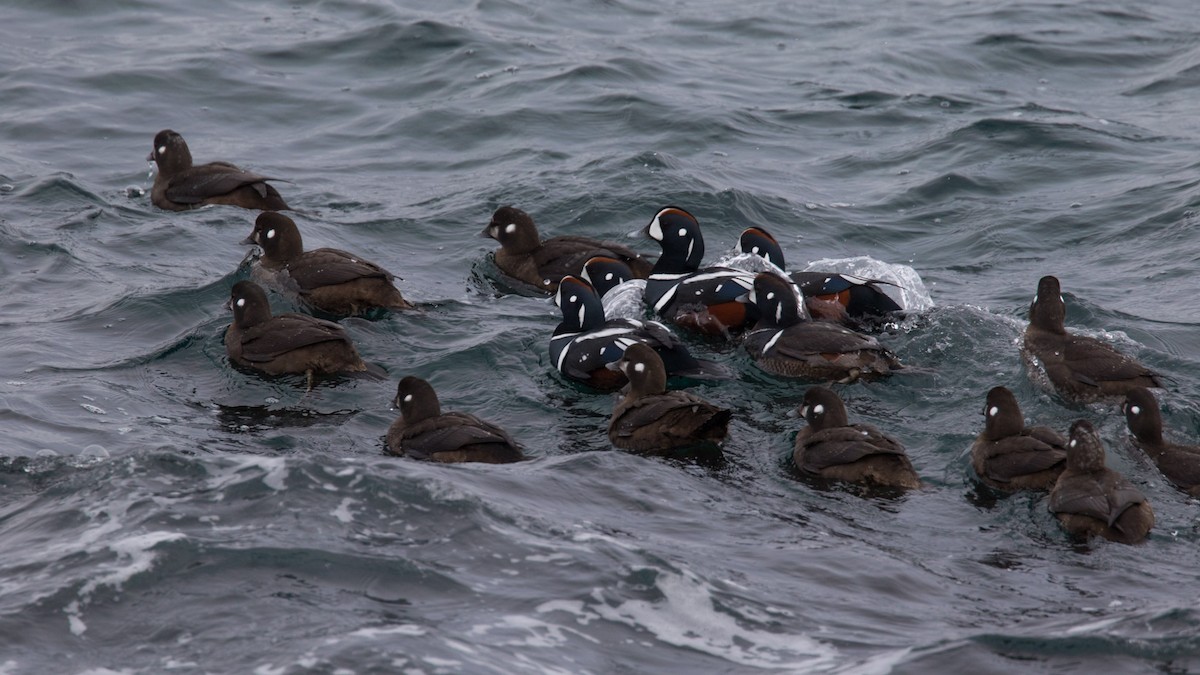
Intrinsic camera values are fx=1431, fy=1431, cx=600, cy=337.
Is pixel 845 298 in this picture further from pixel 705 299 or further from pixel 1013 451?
pixel 1013 451

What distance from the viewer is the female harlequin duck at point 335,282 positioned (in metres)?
11.8

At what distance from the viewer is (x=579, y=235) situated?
1473 centimetres

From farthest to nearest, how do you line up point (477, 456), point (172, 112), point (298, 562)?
point (172, 112) < point (477, 456) < point (298, 562)

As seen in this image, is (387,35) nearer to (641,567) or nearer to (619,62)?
(619,62)

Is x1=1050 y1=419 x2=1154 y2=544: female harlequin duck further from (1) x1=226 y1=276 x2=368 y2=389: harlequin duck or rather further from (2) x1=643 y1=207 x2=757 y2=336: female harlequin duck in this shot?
(1) x1=226 y1=276 x2=368 y2=389: harlequin duck

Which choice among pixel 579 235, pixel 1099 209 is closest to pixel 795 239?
pixel 579 235

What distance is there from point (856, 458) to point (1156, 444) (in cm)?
207

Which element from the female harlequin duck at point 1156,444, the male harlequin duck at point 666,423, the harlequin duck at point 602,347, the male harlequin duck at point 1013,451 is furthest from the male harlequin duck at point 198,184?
the female harlequin duck at point 1156,444

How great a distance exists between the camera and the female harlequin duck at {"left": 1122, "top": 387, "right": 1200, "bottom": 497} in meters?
8.87

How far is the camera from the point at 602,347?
35.0ft

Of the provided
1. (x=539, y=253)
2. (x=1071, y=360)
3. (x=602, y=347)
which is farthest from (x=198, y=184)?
(x=1071, y=360)

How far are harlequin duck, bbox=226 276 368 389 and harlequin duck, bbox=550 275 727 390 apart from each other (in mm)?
1578

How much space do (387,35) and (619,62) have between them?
3.67 m

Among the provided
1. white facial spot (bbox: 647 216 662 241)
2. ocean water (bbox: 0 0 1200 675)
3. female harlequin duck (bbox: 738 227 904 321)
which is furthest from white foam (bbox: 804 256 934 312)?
white facial spot (bbox: 647 216 662 241)
